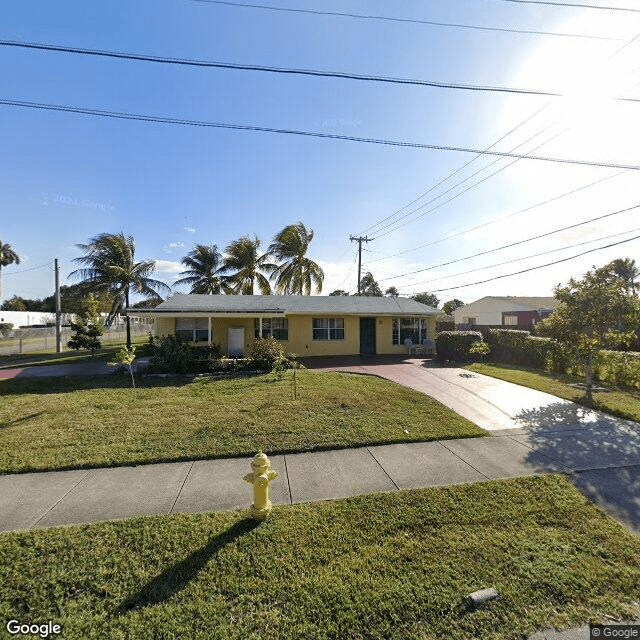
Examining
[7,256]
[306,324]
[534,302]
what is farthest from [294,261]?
[7,256]

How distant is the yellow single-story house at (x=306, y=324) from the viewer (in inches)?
604

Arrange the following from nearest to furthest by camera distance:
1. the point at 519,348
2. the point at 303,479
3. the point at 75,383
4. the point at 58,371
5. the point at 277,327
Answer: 1. the point at 303,479
2. the point at 75,383
3. the point at 58,371
4. the point at 519,348
5. the point at 277,327

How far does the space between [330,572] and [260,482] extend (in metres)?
1.06

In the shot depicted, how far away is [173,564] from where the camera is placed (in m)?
2.88

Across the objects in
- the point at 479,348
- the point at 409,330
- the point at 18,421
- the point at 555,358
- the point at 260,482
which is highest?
the point at 409,330

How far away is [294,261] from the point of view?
24812 millimetres

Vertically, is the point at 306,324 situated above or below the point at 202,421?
above

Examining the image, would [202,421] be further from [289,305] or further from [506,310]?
[506,310]

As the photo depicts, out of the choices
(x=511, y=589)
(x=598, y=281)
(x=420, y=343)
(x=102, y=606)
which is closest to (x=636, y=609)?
(x=511, y=589)

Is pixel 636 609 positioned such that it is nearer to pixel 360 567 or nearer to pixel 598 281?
pixel 360 567

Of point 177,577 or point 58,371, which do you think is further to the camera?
point 58,371

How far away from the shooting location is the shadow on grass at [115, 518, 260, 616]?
2512 mm

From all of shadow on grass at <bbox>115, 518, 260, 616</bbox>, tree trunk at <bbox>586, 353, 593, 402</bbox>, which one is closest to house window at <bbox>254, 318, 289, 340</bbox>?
tree trunk at <bbox>586, 353, 593, 402</bbox>

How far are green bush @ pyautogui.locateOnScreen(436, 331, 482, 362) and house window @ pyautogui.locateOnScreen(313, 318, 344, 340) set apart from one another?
5181mm
